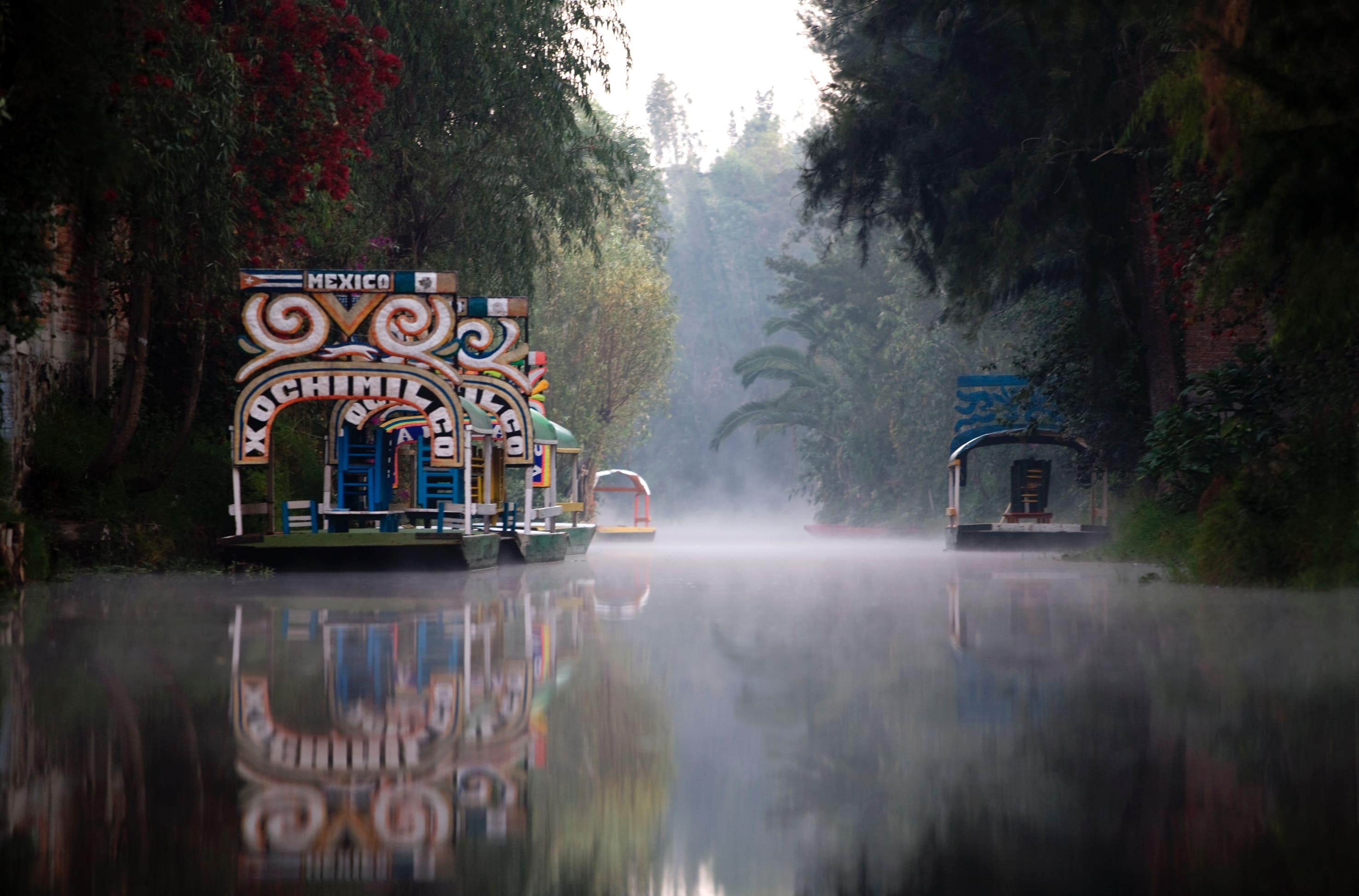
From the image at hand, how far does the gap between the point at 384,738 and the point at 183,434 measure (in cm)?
1595

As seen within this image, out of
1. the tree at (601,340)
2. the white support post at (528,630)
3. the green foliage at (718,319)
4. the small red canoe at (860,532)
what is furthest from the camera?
the green foliage at (718,319)

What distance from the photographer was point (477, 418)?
2302 cm

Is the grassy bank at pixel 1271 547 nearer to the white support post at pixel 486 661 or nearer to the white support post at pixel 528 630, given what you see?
the white support post at pixel 528 630

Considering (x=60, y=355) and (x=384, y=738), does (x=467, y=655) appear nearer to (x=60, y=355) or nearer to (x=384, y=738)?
(x=384, y=738)

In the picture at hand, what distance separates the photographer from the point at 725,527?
87250 millimetres

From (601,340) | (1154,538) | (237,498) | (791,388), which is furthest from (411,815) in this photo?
(791,388)

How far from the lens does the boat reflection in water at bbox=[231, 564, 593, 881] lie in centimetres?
456

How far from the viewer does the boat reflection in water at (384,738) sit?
456 cm

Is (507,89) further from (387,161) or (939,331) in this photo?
(939,331)

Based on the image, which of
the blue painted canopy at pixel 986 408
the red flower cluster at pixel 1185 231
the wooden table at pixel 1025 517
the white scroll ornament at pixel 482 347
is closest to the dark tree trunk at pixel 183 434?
the white scroll ornament at pixel 482 347

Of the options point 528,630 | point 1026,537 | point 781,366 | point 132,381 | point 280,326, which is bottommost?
point 528,630

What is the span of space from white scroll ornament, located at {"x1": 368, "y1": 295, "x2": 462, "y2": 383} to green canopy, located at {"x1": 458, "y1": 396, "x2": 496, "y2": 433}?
806mm

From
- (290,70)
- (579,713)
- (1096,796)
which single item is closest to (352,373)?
(290,70)

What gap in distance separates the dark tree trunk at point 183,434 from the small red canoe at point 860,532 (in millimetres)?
36972
